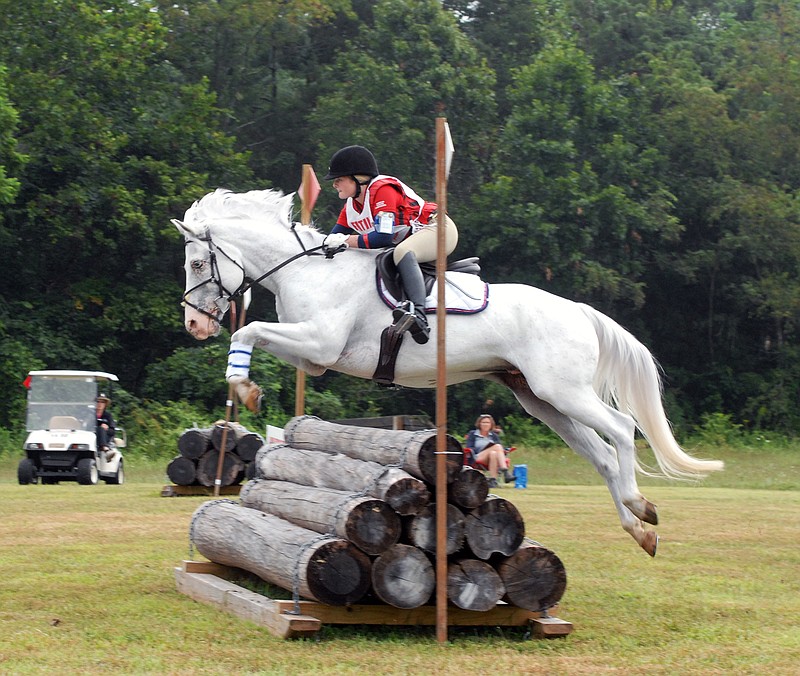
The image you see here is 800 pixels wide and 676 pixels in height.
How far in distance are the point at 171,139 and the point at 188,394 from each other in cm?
622

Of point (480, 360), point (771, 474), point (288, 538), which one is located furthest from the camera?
point (771, 474)

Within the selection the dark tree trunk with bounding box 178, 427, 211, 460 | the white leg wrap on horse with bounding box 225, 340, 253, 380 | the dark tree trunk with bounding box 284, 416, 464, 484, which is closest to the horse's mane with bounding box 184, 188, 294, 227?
the white leg wrap on horse with bounding box 225, 340, 253, 380

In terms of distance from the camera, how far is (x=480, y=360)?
7.11 metres

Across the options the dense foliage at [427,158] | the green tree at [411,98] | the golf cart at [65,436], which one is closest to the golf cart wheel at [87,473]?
the golf cart at [65,436]

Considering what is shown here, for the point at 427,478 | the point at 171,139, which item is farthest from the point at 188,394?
the point at 427,478

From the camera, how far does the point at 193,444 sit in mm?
14281

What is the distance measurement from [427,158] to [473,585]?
2544 centimetres

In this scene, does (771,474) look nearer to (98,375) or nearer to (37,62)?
(98,375)

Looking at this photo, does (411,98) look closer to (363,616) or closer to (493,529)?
(493,529)

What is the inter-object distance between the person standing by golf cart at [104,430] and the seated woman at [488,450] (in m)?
5.36

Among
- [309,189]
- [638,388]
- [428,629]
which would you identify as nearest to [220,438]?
[309,189]

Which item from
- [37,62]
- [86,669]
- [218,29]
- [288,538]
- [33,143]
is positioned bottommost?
[86,669]

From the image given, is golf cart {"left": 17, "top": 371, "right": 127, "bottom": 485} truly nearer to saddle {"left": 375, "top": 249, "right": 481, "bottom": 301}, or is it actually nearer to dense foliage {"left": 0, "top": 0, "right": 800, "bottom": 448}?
dense foliage {"left": 0, "top": 0, "right": 800, "bottom": 448}

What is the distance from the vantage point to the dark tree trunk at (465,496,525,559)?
5.98 m
